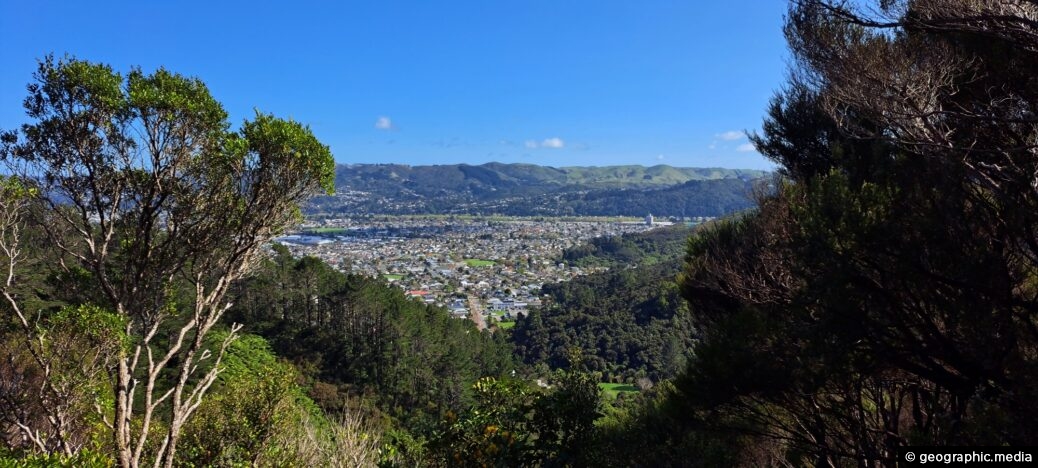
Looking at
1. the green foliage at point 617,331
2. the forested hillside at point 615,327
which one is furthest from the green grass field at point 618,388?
the green foliage at point 617,331

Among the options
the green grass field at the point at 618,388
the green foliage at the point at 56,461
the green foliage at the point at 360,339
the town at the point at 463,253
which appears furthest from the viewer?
the town at the point at 463,253

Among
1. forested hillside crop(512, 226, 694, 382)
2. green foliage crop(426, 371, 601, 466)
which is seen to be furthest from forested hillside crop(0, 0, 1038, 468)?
forested hillside crop(512, 226, 694, 382)

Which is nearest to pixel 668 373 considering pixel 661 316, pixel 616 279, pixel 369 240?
pixel 661 316

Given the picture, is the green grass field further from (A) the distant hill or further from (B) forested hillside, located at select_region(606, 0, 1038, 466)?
(A) the distant hill

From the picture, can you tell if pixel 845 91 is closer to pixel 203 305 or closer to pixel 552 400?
pixel 552 400

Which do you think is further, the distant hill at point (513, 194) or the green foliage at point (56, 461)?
the distant hill at point (513, 194)

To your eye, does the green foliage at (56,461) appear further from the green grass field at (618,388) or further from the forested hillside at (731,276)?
the green grass field at (618,388)
